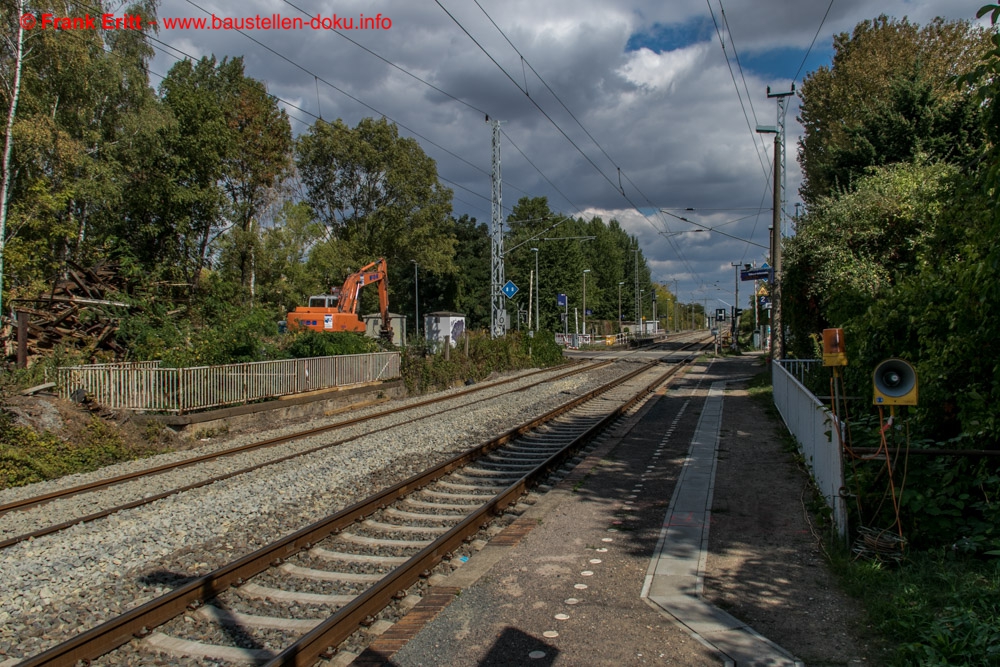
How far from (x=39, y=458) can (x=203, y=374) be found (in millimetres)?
4185

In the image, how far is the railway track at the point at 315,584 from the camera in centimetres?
484

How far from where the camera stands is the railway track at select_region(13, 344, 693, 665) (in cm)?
484

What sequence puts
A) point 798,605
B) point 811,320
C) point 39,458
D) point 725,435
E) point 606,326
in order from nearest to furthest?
point 798,605
point 39,458
point 725,435
point 811,320
point 606,326

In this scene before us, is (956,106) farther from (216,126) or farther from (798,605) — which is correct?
(216,126)

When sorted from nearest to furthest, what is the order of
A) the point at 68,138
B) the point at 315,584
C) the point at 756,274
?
the point at 315,584
the point at 68,138
the point at 756,274

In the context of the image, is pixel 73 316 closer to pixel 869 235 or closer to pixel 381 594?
pixel 381 594

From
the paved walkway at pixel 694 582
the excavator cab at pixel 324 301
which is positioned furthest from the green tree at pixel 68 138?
the paved walkway at pixel 694 582

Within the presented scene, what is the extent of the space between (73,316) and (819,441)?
1876 cm

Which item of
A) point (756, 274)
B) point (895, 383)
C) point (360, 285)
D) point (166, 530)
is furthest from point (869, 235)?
point (360, 285)

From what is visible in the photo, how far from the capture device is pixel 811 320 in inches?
891

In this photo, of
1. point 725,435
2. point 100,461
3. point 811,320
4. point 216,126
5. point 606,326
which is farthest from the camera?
point 606,326

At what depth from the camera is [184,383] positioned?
1520 cm

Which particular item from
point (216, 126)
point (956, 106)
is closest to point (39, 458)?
point (216, 126)

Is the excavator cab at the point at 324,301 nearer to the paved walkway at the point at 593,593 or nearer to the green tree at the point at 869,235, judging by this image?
the green tree at the point at 869,235
